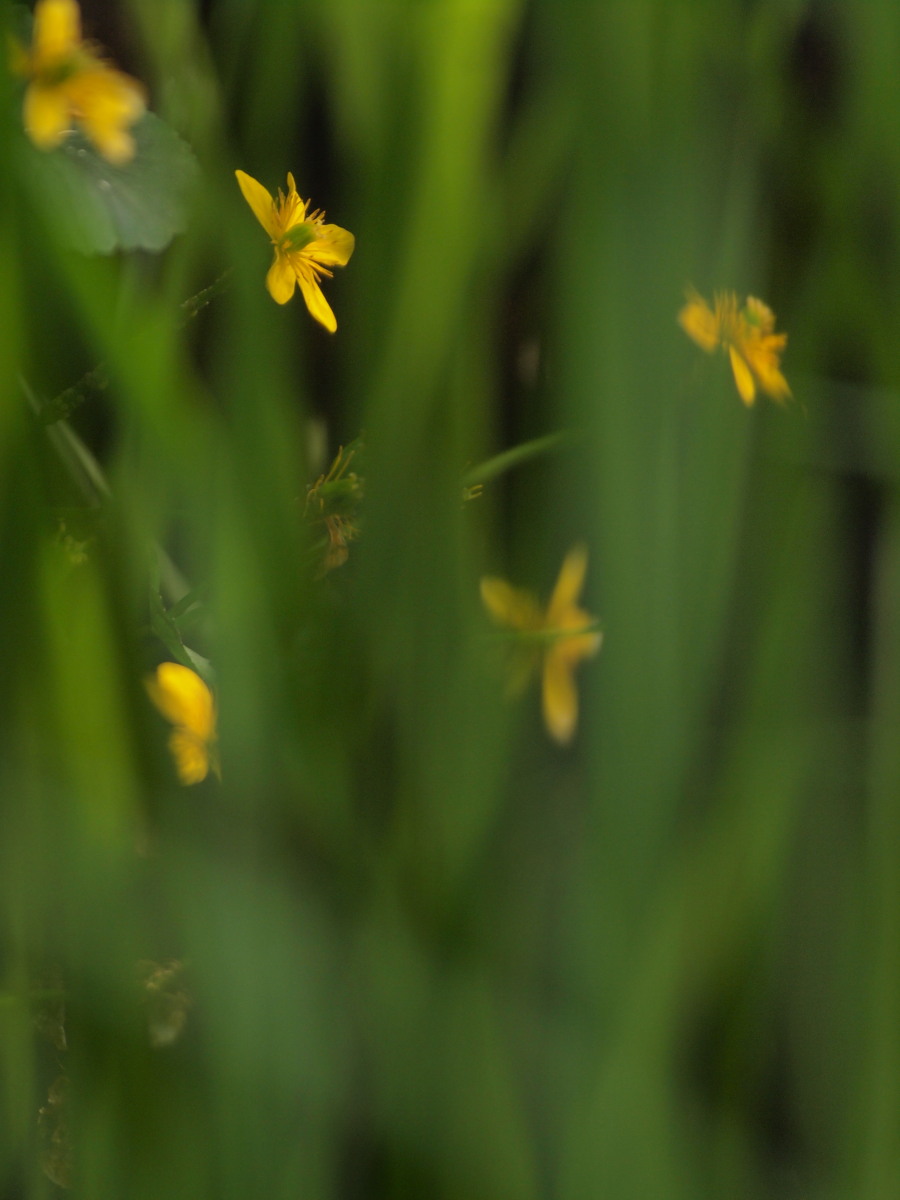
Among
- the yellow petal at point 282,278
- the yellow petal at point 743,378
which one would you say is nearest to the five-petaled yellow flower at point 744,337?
the yellow petal at point 743,378

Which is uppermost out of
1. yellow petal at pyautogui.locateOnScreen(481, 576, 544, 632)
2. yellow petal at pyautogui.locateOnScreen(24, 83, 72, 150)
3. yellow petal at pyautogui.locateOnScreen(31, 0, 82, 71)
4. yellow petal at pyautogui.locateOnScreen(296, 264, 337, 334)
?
yellow petal at pyautogui.locateOnScreen(31, 0, 82, 71)

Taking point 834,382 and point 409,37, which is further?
point 834,382

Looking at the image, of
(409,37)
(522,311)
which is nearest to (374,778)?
(409,37)

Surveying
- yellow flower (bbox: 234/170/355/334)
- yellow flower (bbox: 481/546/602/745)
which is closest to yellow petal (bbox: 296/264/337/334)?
yellow flower (bbox: 234/170/355/334)

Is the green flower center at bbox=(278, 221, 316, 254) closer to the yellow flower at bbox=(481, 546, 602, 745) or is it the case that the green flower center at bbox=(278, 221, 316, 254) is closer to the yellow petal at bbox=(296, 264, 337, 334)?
the yellow petal at bbox=(296, 264, 337, 334)

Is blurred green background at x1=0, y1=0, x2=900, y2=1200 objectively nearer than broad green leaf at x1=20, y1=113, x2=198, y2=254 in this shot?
Yes

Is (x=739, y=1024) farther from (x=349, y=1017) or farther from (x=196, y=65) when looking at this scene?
(x=196, y=65)

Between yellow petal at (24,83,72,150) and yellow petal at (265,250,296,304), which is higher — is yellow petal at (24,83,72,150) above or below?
above
